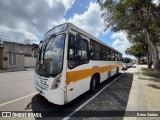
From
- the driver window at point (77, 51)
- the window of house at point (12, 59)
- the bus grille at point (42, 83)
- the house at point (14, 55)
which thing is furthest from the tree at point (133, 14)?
the window of house at point (12, 59)

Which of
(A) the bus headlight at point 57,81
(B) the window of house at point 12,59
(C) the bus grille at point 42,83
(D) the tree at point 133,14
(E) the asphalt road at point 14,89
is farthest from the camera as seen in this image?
(B) the window of house at point 12,59

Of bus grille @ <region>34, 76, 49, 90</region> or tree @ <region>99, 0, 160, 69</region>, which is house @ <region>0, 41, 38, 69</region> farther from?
bus grille @ <region>34, 76, 49, 90</region>

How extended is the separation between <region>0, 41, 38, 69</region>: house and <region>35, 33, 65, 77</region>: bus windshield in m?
22.5

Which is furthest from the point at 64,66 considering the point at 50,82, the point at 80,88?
the point at 80,88

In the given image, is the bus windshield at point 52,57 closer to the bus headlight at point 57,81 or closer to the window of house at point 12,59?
the bus headlight at point 57,81

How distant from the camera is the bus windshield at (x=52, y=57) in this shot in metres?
4.66

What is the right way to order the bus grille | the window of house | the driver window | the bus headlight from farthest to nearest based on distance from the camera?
the window of house, the driver window, the bus grille, the bus headlight

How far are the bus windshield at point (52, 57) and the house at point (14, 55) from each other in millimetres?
22501

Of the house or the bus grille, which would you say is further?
the house

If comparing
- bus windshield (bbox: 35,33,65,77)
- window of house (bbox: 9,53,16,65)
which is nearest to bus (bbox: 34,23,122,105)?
bus windshield (bbox: 35,33,65,77)

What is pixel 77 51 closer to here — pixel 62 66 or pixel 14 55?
pixel 62 66

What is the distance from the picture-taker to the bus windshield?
4.66m

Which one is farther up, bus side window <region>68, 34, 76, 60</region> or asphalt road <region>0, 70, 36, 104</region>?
bus side window <region>68, 34, 76, 60</region>

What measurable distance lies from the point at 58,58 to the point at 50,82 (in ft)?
2.82
